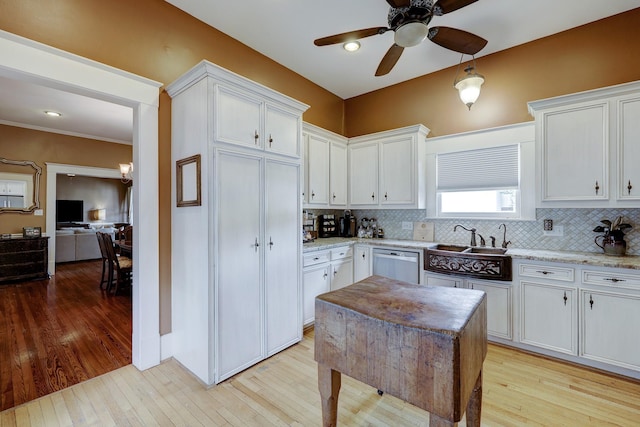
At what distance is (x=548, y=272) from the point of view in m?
2.54

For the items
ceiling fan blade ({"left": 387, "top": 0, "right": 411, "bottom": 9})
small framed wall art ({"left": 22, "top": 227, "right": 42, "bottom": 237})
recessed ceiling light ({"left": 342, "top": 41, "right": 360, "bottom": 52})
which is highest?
recessed ceiling light ({"left": 342, "top": 41, "right": 360, "bottom": 52})

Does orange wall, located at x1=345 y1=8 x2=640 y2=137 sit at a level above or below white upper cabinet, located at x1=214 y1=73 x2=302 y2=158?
above

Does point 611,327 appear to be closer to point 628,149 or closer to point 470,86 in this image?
point 628,149

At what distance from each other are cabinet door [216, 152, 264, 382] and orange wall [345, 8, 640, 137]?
8.46 ft

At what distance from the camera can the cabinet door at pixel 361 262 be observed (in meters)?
3.65

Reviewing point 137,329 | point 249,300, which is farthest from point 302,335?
point 137,329

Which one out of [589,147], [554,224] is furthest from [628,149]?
Answer: [554,224]

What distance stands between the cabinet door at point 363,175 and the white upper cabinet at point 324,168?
11 cm

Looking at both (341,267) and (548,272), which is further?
(341,267)

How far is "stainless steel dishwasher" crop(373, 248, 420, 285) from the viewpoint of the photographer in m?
3.25

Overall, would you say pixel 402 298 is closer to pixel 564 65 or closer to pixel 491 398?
pixel 491 398

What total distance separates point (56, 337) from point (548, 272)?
5.01 metres

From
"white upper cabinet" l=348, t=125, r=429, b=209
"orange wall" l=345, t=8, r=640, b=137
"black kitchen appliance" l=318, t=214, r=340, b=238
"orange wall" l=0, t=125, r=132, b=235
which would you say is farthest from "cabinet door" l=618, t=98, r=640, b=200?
"orange wall" l=0, t=125, r=132, b=235

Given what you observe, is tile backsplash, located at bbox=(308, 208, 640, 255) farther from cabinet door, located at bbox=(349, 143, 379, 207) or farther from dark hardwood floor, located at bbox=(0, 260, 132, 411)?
dark hardwood floor, located at bbox=(0, 260, 132, 411)
